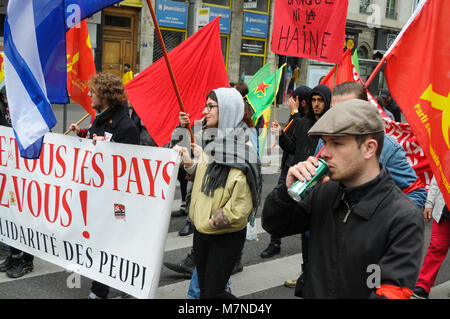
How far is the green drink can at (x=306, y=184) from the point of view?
1880 millimetres

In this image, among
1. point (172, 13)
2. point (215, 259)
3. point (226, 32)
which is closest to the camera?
point (215, 259)

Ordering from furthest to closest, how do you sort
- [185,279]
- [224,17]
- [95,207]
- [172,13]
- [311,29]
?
[224,17] → [172,13] → [311,29] → [185,279] → [95,207]

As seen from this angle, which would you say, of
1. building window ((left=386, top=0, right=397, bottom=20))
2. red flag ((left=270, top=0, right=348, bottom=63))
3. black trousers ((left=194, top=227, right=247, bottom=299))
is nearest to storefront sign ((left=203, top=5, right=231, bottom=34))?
building window ((left=386, top=0, right=397, bottom=20))

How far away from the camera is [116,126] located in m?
3.93

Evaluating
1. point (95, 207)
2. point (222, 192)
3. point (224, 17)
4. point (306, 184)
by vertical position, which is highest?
point (224, 17)

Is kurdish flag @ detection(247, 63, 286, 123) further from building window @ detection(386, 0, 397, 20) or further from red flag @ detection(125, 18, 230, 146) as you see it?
building window @ detection(386, 0, 397, 20)

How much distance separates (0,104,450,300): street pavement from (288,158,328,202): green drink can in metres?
2.70

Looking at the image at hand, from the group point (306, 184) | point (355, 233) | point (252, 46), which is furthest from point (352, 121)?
point (252, 46)

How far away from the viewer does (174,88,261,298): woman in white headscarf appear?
10.7 feet

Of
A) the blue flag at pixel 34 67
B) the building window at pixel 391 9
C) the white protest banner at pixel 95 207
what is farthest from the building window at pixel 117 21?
the building window at pixel 391 9

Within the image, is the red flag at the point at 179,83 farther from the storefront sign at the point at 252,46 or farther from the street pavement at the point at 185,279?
the storefront sign at the point at 252,46

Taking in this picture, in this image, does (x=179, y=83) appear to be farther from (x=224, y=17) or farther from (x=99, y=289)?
(x=224, y=17)

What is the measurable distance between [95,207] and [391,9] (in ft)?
109
